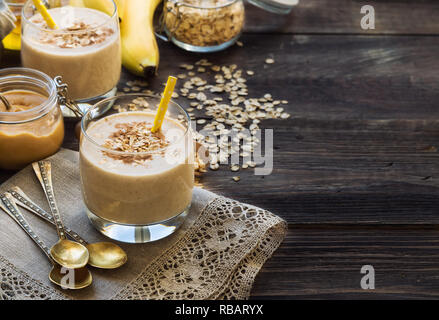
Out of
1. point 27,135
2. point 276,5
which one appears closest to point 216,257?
point 27,135

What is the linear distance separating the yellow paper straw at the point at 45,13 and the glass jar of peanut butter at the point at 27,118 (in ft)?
0.43

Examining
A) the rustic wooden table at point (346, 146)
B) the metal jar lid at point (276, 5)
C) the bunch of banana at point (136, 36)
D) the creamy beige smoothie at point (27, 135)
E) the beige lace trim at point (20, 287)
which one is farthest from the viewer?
the metal jar lid at point (276, 5)

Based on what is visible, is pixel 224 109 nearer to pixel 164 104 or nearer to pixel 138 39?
pixel 138 39

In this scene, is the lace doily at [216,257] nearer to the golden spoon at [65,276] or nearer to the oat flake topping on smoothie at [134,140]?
the golden spoon at [65,276]

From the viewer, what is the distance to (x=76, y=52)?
1248mm

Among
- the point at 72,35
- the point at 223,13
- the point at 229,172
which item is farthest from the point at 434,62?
the point at 72,35

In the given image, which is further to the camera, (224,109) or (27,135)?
(224,109)

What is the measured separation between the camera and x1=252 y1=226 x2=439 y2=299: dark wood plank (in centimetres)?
99

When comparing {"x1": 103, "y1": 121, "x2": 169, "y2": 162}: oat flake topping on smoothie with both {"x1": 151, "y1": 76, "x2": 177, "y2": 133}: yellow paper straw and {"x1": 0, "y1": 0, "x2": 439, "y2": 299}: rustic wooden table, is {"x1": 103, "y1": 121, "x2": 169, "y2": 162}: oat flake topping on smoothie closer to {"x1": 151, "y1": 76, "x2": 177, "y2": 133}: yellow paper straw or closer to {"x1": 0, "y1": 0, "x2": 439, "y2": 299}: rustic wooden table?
{"x1": 151, "y1": 76, "x2": 177, "y2": 133}: yellow paper straw

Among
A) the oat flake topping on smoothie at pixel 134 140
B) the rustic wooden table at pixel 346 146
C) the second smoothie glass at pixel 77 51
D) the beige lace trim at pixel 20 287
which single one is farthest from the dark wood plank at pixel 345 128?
the beige lace trim at pixel 20 287

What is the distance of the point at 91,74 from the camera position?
1275mm

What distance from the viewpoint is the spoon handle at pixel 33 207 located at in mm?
1034

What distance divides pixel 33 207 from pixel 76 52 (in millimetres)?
356
